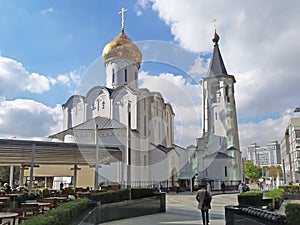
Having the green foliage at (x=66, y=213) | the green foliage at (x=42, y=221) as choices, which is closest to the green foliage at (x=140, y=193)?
the green foliage at (x=66, y=213)

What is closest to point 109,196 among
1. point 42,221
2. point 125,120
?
point 42,221

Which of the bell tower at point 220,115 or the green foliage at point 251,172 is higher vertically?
the bell tower at point 220,115

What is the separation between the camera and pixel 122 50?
36.1m

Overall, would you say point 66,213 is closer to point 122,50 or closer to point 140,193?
point 140,193

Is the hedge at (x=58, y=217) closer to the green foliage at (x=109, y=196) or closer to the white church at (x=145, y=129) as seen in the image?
the green foliage at (x=109, y=196)

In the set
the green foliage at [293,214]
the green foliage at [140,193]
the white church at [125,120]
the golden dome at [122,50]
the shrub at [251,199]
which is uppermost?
Result: the golden dome at [122,50]

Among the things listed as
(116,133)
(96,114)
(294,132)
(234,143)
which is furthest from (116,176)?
(294,132)

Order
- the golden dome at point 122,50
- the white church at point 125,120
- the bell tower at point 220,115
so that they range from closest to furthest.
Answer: the white church at point 125,120, the golden dome at point 122,50, the bell tower at point 220,115

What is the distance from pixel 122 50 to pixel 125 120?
884cm

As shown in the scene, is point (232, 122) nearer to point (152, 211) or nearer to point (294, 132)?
point (294, 132)

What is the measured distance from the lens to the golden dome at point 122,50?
36.2 meters

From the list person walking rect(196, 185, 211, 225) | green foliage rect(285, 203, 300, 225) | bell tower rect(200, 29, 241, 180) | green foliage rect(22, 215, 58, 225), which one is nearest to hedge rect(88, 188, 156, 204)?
person walking rect(196, 185, 211, 225)

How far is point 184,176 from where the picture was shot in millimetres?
38250

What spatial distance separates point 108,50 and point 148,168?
15332 mm
